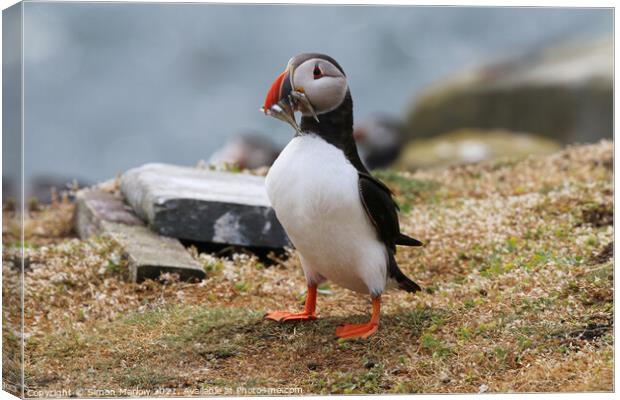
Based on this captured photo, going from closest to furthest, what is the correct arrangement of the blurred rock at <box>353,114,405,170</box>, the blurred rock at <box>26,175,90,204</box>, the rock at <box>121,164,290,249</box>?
the blurred rock at <box>26,175,90,204</box> → the rock at <box>121,164,290,249</box> → the blurred rock at <box>353,114,405,170</box>

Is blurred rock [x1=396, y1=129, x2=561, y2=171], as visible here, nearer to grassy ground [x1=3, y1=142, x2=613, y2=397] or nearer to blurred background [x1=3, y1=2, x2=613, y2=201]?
blurred background [x1=3, y1=2, x2=613, y2=201]

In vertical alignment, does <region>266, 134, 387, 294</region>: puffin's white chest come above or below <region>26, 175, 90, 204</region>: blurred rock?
above

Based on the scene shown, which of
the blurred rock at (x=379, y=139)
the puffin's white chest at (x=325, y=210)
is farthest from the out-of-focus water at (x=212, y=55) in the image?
the blurred rock at (x=379, y=139)

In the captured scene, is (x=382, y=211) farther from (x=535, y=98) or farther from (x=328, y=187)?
(x=535, y=98)

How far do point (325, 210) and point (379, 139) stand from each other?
17.5 feet

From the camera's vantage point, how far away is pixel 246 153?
11211mm

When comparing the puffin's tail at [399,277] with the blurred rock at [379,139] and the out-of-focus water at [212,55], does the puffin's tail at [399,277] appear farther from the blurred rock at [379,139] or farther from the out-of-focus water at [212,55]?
the blurred rock at [379,139]

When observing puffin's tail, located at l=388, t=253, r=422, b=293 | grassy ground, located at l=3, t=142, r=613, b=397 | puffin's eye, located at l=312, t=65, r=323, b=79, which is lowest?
grassy ground, located at l=3, t=142, r=613, b=397

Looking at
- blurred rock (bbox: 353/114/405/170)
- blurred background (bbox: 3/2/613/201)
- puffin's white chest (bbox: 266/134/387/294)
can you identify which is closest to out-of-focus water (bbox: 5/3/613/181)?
blurred background (bbox: 3/2/613/201)

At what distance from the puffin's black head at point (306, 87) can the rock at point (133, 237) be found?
6.63 feet

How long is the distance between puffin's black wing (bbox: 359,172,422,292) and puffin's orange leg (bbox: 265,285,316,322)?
56cm

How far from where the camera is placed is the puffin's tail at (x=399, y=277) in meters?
7.33

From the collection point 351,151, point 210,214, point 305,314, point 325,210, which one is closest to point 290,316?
point 305,314

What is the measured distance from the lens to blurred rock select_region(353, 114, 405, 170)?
37.9 feet
